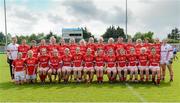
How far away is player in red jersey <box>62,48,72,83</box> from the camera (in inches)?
506

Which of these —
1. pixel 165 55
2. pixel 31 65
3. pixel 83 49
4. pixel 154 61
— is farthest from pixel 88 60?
pixel 165 55

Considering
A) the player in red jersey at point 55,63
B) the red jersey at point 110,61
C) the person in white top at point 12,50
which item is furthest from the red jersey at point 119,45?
the person in white top at point 12,50

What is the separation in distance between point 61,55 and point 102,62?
65.4 inches

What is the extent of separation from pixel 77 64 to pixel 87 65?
371 millimetres

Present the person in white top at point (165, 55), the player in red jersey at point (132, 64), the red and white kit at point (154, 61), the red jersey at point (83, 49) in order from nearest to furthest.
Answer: the red and white kit at point (154, 61) < the player in red jersey at point (132, 64) < the person in white top at point (165, 55) < the red jersey at point (83, 49)

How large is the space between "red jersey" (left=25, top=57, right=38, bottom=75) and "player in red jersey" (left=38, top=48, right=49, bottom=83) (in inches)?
7.4

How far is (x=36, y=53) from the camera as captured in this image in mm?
13594

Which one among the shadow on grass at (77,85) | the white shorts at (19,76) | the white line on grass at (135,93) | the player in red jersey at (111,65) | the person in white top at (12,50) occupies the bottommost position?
the white line on grass at (135,93)

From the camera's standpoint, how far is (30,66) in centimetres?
1308

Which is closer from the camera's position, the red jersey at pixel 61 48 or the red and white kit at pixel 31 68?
the red and white kit at pixel 31 68

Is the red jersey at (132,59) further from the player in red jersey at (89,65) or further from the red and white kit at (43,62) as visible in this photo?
the red and white kit at (43,62)

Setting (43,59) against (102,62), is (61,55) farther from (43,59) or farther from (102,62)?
(102,62)

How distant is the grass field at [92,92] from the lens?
9.75 metres

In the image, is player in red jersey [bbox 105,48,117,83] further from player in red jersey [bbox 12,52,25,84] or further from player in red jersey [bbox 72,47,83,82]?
player in red jersey [bbox 12,52,25,84]
